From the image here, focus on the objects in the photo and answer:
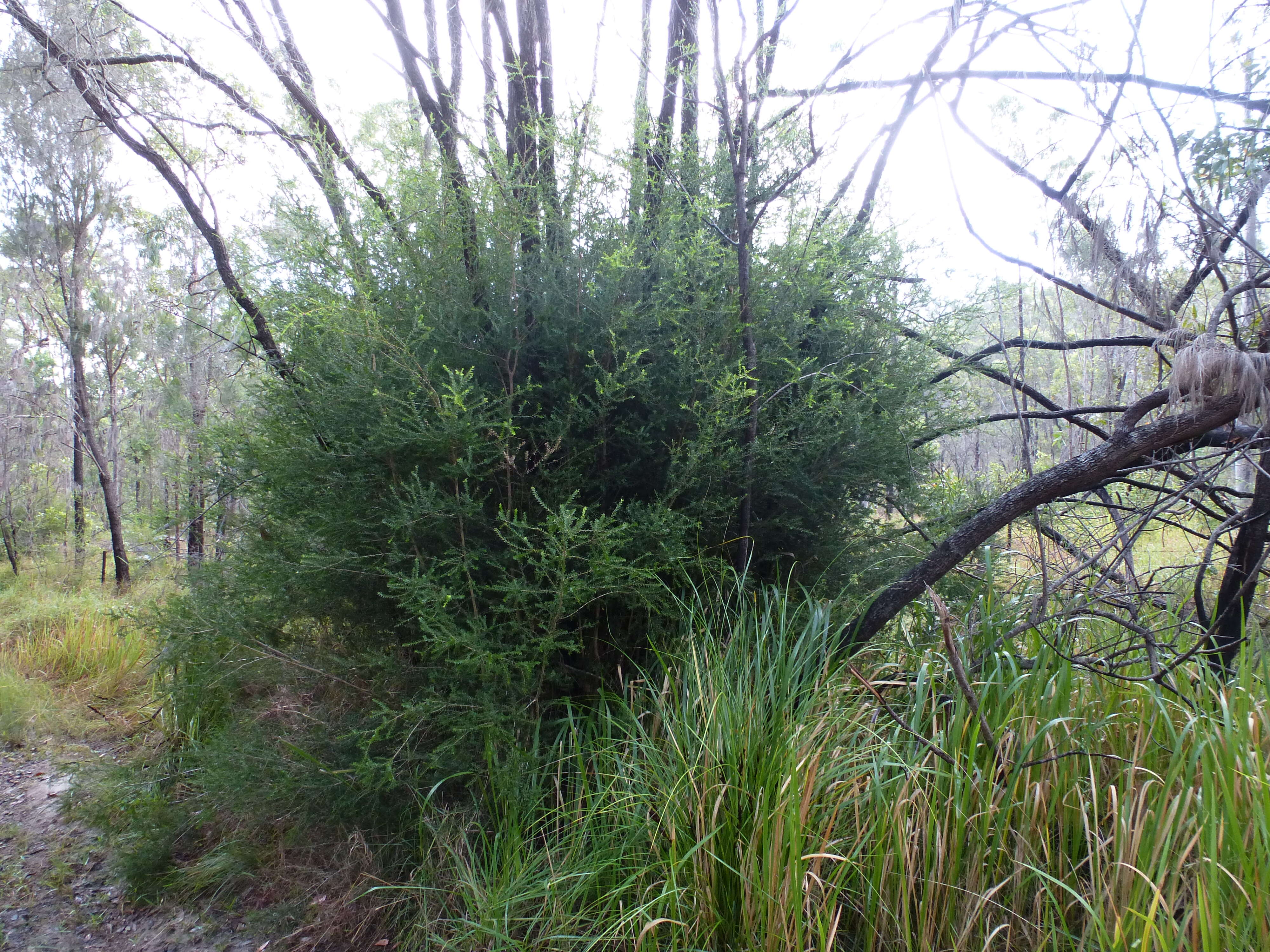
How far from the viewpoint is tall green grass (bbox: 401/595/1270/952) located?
1.85 meters

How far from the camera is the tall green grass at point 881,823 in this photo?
1.85 metres

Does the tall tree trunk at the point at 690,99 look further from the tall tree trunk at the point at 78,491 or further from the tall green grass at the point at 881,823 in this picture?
the tall tree trunk at the point at 78,491

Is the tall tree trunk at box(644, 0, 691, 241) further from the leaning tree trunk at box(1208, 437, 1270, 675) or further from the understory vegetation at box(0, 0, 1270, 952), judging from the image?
the leaning tree trunk at box(1208, 437, 1270, 675)

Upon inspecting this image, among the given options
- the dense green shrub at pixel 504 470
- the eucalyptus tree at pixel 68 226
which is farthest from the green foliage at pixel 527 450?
the eucalyptus tree at pixel 68 226

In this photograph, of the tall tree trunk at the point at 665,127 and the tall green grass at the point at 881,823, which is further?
the tall tree trunk at the point at 665,127

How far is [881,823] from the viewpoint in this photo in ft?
6.91

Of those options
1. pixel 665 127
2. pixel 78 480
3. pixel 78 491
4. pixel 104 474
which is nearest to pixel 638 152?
pixel 665 127

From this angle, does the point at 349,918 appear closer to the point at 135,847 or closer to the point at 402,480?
the point at 135,847

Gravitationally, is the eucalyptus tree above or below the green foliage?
above

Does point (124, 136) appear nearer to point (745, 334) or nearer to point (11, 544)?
point (745, 334)

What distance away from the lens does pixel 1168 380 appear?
3.10 m

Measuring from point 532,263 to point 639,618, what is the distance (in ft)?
5.88

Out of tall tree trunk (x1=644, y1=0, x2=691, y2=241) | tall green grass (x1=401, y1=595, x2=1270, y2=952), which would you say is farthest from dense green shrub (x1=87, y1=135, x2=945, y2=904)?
tall green grass (x1=401, y1=595, x2=1270, y2=952)

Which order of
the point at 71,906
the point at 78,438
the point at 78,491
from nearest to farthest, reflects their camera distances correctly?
the point at 71,906 < the point at 78,438 < the point at 78,491
